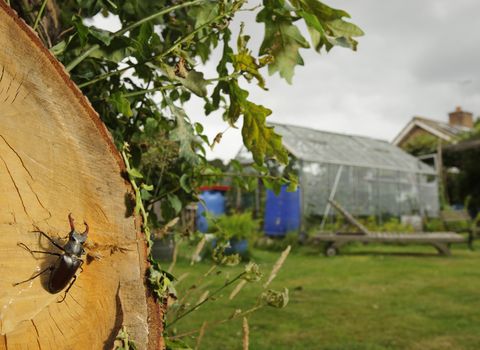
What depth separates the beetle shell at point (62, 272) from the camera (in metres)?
0.64

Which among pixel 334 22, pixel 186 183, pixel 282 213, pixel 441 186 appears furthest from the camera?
pixel 441 186

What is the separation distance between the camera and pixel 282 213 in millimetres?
10227

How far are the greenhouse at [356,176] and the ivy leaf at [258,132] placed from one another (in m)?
8.11

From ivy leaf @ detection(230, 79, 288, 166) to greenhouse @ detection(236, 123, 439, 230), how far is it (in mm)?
8112

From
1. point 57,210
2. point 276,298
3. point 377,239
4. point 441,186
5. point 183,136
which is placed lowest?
point 377,239

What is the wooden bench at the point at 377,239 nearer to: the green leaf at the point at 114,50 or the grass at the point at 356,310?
the grass at the point at 356,310

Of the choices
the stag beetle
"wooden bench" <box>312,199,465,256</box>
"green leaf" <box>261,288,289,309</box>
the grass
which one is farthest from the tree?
"wooden bench" <box>312,199,465,256</box>

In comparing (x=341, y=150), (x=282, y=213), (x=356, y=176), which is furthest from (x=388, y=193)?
(x=282, y=213)

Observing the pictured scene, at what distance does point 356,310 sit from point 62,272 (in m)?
3.71

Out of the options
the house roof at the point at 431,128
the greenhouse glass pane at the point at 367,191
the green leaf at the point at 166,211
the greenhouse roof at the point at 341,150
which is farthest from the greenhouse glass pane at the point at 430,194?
the green leaf at the point at 166,211

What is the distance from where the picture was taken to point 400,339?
9.83ft

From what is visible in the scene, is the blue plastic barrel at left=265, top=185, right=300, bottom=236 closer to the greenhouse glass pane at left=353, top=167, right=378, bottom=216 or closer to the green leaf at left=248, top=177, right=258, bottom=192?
the greenhouse glass pane at left=353, top=167, right=378, bottom=216

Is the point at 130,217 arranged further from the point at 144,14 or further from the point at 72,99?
the point at 144,14

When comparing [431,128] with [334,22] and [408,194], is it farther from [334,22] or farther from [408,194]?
[334,22]
